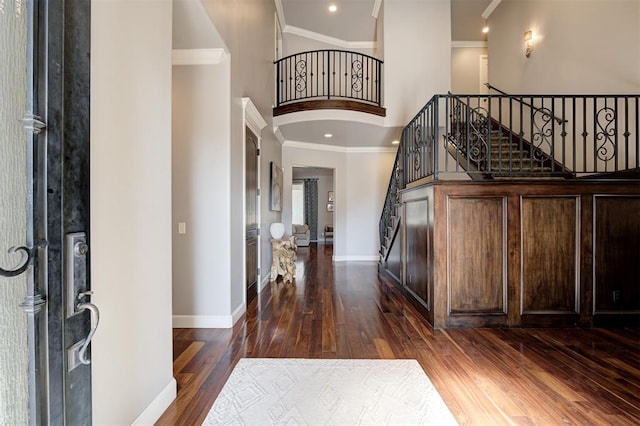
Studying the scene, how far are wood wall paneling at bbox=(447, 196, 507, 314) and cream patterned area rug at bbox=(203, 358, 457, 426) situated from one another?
1.14m

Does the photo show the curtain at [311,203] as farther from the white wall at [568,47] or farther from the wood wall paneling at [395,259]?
the white wall at [568,47]

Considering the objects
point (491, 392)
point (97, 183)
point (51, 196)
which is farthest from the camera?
point (491, 392)

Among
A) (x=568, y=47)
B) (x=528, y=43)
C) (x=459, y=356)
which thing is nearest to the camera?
(x=459, y=356)

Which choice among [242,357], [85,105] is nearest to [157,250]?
[85,105]

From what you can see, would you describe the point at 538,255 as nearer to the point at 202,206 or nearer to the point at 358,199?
the point at 202,206

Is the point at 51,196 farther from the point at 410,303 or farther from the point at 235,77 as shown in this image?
the point at 410,303

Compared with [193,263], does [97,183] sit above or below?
above

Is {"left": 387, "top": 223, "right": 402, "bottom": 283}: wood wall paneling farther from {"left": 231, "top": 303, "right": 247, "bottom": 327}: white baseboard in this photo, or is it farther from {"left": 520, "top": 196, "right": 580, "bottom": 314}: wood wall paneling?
{"left": 231, "top": 303, "right": 247, "bottom": 327}: white baseboard

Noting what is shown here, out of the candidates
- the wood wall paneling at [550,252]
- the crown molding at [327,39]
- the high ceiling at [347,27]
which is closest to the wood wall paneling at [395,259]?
the wood wall paneling at [550,252]

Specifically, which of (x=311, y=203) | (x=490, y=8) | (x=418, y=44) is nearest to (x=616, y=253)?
(x=418, y=44)

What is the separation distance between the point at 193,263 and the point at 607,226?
4.28 m

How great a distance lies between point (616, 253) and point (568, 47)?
3.31 metres

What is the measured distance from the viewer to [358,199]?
7.79 metres

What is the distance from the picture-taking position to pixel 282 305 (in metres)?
3.95
